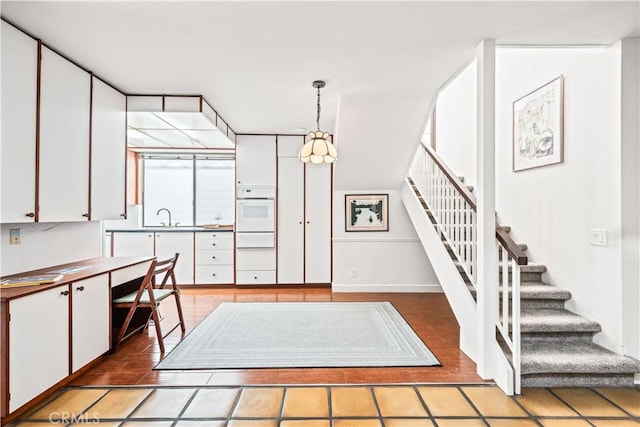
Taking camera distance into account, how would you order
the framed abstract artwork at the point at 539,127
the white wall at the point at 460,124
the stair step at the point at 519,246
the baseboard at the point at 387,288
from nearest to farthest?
the framed abstract artwork at the point at 539,127 → the stair step at the point at 519,246 → the white wall at the point at 460,124 → the baseboard at the point at 387,288

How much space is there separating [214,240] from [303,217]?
152 centimetres

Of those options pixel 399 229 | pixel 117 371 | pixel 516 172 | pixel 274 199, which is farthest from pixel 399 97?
pixel 117 371

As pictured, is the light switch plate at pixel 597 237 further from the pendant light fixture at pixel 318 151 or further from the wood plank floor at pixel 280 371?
the pendant light fixture at pixel 318 151

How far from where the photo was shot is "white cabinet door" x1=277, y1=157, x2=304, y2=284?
531 cm

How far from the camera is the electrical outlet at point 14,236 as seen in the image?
242 centimetres

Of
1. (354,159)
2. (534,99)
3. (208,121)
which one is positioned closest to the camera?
(534,99)

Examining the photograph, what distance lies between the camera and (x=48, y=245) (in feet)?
9.11

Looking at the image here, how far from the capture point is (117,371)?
251 cm

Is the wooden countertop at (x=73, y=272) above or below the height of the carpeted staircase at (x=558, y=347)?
above

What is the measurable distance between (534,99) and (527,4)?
5.17 ft

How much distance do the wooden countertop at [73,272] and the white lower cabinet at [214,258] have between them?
1890mm

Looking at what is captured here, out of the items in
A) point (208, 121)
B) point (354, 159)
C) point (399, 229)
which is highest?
point (208, 121)

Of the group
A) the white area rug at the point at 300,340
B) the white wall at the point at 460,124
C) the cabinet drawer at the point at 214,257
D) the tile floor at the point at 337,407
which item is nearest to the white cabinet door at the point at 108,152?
the white area rug at the point at 300,340

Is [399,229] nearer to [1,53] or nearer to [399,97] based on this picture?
[399,97]
